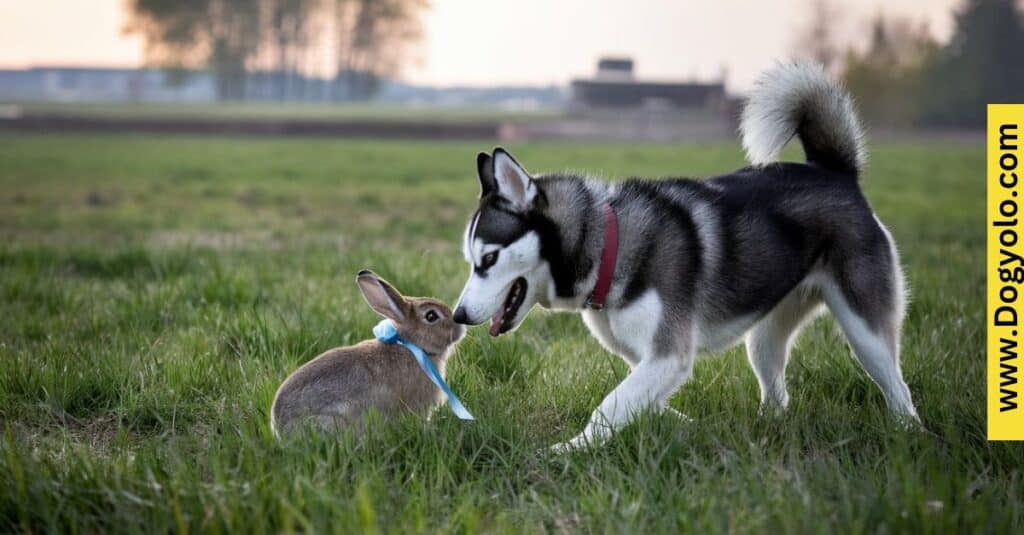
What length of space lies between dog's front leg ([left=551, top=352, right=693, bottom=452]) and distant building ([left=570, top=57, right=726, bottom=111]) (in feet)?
204

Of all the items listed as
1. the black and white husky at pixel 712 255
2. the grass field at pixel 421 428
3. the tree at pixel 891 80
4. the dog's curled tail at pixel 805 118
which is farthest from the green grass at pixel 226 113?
the black and white husky at pixel 712 255

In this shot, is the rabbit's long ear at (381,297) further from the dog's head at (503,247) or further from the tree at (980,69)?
the tree at (980,69)

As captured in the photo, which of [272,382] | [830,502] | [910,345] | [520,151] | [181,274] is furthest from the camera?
[520,151]

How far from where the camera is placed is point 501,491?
349cm

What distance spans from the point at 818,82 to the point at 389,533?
332cm

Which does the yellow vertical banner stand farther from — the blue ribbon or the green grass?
the green grass

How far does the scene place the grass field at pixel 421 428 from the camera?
3.04 m

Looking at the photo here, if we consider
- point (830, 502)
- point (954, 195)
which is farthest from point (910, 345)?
point (954, 195)

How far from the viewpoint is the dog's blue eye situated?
400 cm

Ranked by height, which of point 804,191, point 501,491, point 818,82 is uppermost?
point 818,82

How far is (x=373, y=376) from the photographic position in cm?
403

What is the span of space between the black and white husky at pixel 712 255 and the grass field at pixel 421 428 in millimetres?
280

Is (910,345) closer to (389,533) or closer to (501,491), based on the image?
(501,491)

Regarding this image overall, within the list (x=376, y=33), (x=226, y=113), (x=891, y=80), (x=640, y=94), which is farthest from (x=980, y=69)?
(x=376, y=33)
